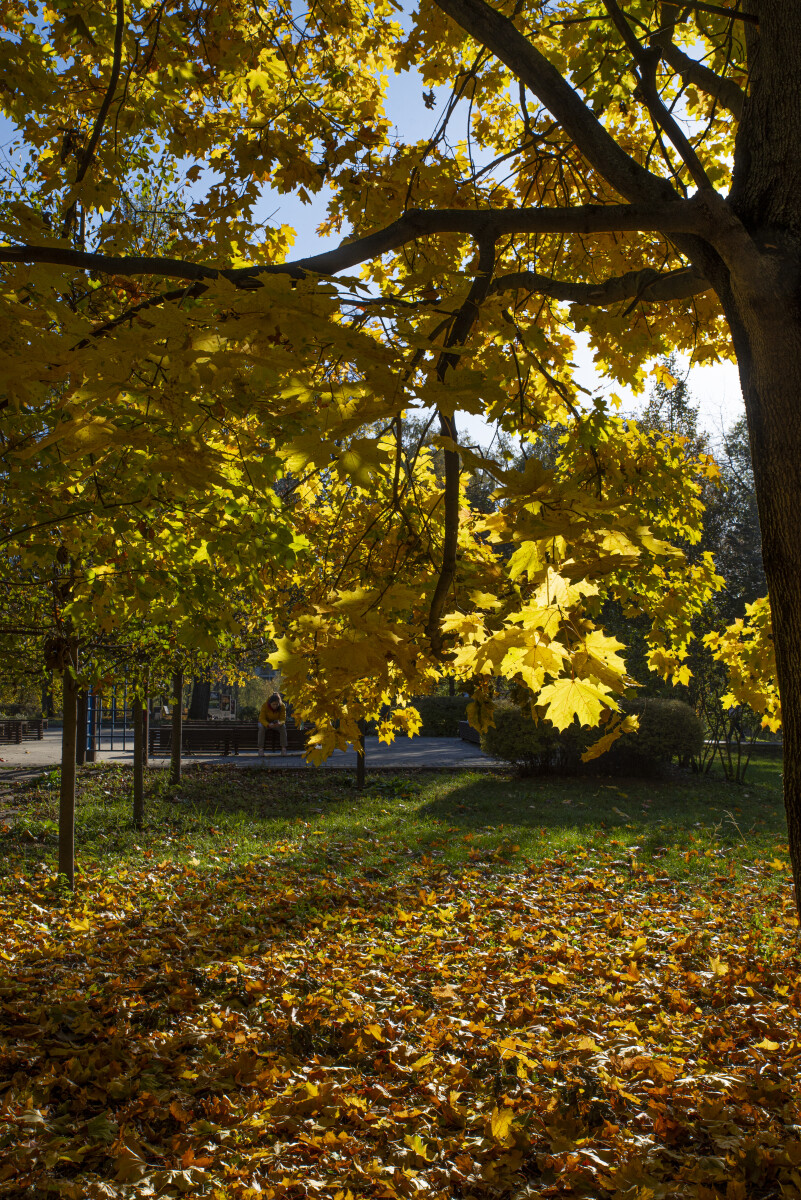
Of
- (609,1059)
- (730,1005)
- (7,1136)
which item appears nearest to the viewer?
(7,1136)

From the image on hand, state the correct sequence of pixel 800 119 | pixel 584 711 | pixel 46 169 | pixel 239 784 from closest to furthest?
pixel 584 711 → pixel 800 119 → pixel 46 169 → pixel 239 784

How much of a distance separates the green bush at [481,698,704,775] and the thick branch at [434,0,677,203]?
37.3 ft

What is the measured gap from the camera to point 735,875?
7.23 metres

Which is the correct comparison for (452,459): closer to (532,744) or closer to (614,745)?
Result: (532,744)

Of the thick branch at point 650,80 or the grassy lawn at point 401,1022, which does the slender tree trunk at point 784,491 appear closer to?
the thick branch at point 650,80

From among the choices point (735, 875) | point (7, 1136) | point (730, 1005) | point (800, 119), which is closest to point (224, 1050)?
point (7, 1136)

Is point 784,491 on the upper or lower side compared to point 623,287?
lower

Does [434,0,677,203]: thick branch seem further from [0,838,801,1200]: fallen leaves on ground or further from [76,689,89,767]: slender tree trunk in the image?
[76,689,89,767]: slender tree trunk


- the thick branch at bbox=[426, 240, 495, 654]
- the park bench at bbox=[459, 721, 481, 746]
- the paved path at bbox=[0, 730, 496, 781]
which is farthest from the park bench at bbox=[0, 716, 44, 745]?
the thick branch at bbox=[426, 240, 495, 654]

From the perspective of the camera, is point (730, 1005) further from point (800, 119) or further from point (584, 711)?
point (800, 119)

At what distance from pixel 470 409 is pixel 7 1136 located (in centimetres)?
319

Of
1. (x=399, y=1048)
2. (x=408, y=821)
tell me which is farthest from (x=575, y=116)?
(x=408, y=821)

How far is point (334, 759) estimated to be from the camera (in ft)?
57.9

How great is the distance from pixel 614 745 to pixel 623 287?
1164 centimetres
